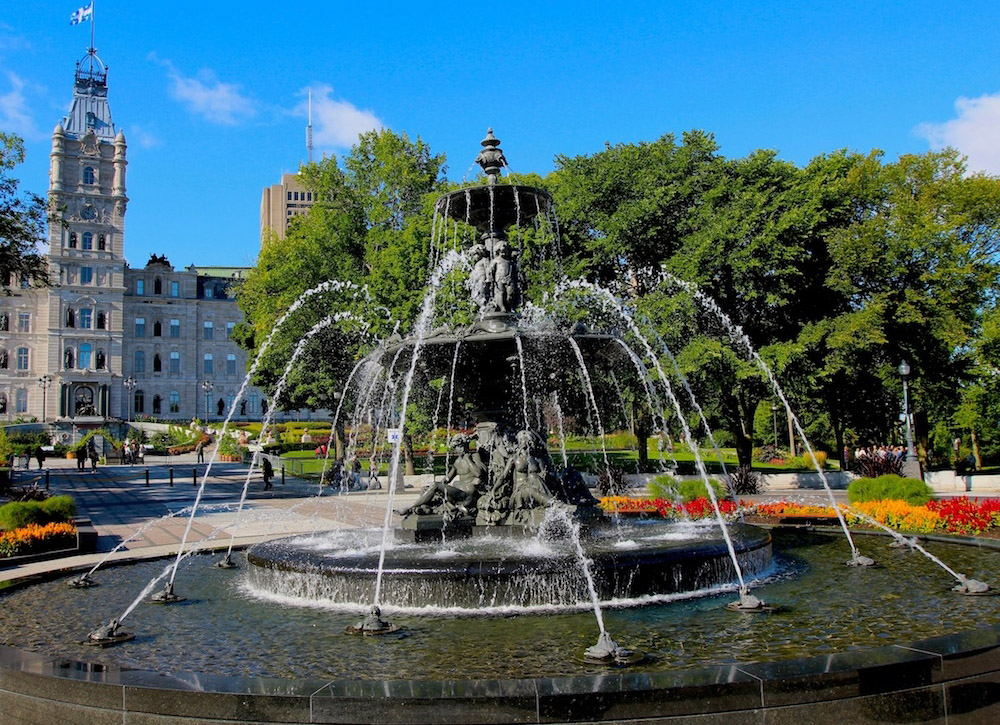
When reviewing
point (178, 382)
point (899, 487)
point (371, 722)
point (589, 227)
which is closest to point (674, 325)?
point (589, 227)

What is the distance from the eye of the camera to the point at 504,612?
26.2ft

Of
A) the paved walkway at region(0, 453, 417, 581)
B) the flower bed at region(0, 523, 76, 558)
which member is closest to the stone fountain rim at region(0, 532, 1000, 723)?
the paved walkway at region(0, 453, 417, 581)

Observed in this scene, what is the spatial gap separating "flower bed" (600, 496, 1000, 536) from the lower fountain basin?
4875 mm

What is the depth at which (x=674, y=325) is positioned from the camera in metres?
27.4

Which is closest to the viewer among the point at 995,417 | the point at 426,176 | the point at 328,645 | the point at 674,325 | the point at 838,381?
the point at 328,645

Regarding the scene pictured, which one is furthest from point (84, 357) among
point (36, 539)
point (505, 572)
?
point (505, 572)

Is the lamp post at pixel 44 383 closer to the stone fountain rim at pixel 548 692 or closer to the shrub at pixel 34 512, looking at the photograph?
the shrub at pixel 34 512

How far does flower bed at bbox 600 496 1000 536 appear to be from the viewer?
42.9ft

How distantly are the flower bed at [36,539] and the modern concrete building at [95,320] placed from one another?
74689 mm

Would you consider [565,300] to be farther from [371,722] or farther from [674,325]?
[371,722]

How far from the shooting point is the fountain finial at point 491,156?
13.1 m

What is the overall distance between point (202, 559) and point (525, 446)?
19.3ft

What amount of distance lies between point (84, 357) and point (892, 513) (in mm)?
92200

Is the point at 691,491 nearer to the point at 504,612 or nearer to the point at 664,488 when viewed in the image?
the point at 664,488
